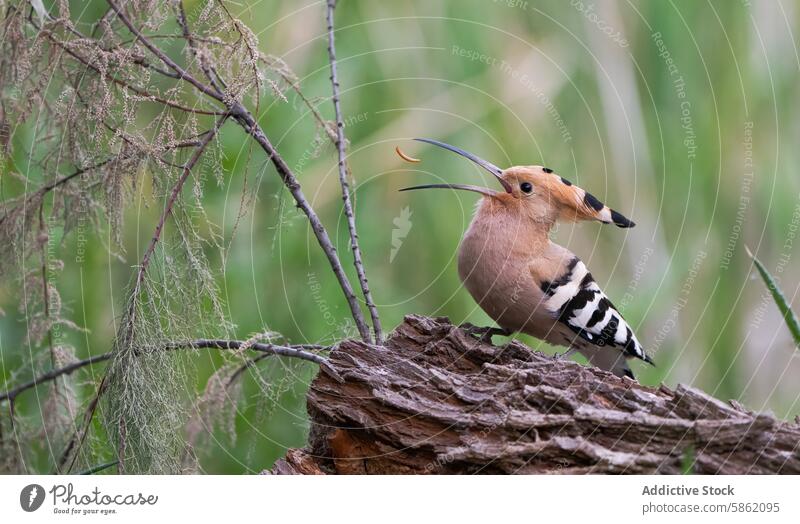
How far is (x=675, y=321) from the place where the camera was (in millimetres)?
2061

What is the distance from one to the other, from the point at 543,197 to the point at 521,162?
0.28 m

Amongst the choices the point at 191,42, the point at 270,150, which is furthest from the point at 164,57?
the point at 270,150

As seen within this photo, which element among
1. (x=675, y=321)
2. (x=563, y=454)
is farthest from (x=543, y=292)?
(x=675, y=321)

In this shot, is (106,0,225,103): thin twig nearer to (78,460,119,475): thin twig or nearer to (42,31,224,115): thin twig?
(42,31,224,115): thin twig

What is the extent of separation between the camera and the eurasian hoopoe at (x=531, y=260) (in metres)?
1.49

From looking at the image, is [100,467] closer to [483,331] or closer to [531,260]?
[483,331]

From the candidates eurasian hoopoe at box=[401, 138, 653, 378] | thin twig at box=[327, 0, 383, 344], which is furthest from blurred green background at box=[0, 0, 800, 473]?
eurasian hoopoe at box=[401, 138, 653, 378]

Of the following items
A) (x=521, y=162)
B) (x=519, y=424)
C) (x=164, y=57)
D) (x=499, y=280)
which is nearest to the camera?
(x=519, y=424)

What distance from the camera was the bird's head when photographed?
149 cm

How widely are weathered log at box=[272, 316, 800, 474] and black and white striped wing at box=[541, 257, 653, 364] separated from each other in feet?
0.64

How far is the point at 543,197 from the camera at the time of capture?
1.51 metres

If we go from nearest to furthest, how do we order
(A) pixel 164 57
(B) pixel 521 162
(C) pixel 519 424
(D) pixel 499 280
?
(C) pixel 519 424, (A) pixel 164 57, (D) pixel 499 280, (B) pixel 521 162
